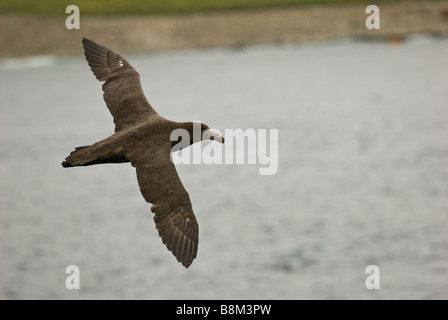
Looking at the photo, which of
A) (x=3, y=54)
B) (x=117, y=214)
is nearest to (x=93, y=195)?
(x=117, y=214)

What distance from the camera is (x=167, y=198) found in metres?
12.0

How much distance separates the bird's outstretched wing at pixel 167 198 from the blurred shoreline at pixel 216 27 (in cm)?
12168

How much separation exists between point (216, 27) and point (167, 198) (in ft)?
423

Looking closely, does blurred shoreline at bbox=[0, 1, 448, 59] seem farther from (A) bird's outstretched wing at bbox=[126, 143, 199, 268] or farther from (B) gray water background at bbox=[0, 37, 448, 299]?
(A) bird's outstretched wing at bbox=[126, 143, 199, 268]

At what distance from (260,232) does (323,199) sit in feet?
35.4

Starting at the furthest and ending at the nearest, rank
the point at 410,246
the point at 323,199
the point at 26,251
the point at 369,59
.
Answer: the point at 369,59 → the point at 323,199 → the point at 26,251 → the point at 410,246

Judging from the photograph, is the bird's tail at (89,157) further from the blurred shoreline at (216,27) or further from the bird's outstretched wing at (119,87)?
the blurred shoreline at (216,27)

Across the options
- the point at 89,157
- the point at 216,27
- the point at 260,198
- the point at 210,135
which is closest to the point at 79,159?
the point at 89,157

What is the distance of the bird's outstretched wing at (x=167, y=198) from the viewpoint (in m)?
11.7

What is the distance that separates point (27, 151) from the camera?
302 feet

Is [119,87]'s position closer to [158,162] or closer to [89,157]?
[158,162]

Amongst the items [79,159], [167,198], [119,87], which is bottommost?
[167,198]

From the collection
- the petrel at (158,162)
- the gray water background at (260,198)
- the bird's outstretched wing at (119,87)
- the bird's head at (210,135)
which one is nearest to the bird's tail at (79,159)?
the petrel at (158,162)

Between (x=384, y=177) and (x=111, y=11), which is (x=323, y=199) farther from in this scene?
(x=111, y=11)
